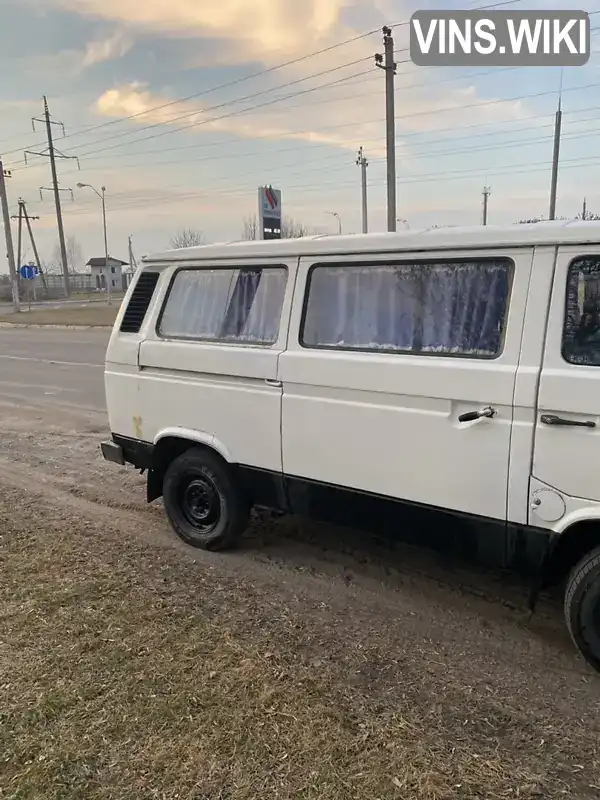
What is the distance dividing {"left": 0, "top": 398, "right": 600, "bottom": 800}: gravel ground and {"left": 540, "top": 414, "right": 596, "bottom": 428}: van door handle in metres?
1.24

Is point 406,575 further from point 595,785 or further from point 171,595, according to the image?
point 595,785

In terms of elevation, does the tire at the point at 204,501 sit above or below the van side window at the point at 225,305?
below

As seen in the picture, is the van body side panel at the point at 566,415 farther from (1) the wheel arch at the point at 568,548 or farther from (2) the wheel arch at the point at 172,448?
(2) the wheel arch at the point at 172,448

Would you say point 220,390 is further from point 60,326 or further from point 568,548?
point 60,326

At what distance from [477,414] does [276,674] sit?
1604 millimetres

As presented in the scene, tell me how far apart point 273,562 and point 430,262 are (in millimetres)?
2278

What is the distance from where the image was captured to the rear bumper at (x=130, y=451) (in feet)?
15.6

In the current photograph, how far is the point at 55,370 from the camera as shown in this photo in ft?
44.1

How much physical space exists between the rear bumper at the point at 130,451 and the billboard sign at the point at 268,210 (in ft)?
38.8

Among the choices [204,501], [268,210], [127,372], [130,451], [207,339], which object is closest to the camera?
[207,339]

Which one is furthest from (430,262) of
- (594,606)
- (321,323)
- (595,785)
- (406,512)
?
(595,785)

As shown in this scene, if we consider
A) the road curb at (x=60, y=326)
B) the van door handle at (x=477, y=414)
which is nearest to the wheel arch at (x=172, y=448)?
the van door handle at (x=477, y=414)

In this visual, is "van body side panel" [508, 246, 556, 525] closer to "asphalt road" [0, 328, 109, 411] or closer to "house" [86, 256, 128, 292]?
"asphalt road" [0, 328, 109, 411]

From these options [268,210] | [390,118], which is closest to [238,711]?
[268,210]
